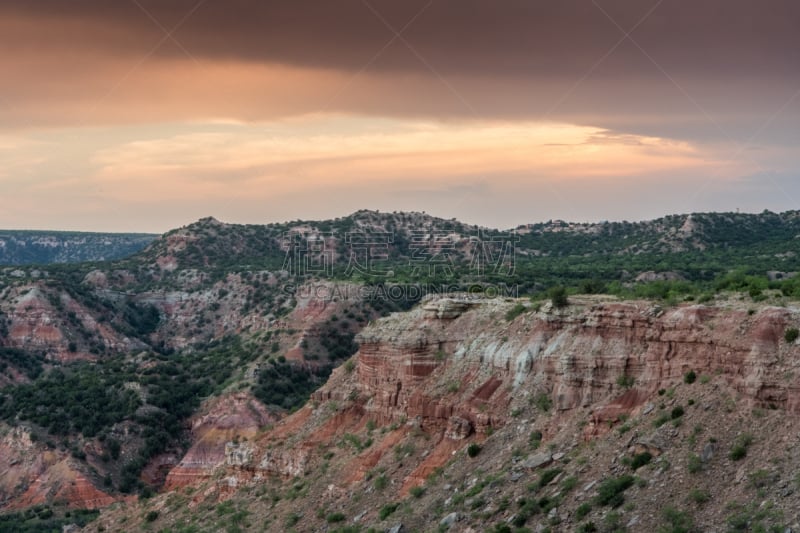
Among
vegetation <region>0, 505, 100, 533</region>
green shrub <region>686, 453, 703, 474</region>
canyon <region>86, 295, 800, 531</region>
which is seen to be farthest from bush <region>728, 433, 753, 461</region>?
vegetation <region>0, 505, 100, 533</region>

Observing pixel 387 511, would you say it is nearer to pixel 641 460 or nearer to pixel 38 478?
pixel 641 460

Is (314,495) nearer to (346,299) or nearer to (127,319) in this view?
(346,299)

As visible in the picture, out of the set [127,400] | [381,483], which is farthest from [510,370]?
[127,400]

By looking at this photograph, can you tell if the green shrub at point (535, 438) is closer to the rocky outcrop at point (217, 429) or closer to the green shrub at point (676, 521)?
the green shrub at point (676, 521)

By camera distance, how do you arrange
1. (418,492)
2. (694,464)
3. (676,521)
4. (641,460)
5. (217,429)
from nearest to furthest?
(676,521) → (694,464) → (641,460) → (418,492) → (217,429)

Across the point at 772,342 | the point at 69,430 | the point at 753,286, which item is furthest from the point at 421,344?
the point at 69,430

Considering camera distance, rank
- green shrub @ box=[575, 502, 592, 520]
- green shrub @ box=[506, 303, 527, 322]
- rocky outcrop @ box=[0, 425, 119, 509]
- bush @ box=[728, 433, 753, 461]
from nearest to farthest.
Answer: bush @ box=[728, 433, 753, 461]
green shrub @ box=[575, 502, 592, 520]
green shrub @ box=[506, 303, 527, 322]
rocky outcrop @ box=[0, 425, 119, 509]

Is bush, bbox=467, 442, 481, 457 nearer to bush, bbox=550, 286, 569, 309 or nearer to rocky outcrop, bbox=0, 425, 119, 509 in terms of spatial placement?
bush, bbox=550, 286, 569, 309

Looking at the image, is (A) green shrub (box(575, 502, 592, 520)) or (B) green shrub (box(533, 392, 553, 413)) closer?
(A) green shrub (box(575, 502, 592, 520))

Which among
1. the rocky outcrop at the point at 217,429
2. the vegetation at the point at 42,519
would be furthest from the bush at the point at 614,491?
the rocky outcrop at the point at 217,429

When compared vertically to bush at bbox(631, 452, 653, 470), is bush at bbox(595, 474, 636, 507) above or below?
below

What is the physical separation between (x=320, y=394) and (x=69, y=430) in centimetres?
5158

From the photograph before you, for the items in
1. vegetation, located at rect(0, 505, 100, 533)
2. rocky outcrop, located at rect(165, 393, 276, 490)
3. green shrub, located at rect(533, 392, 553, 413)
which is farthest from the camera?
rocky outcrop, located at rect(165, 393, 276, 490)

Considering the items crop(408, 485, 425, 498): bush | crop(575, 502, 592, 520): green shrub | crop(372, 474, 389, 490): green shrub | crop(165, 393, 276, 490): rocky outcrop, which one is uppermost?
crop(575, 502, 592, 520): green shrub
